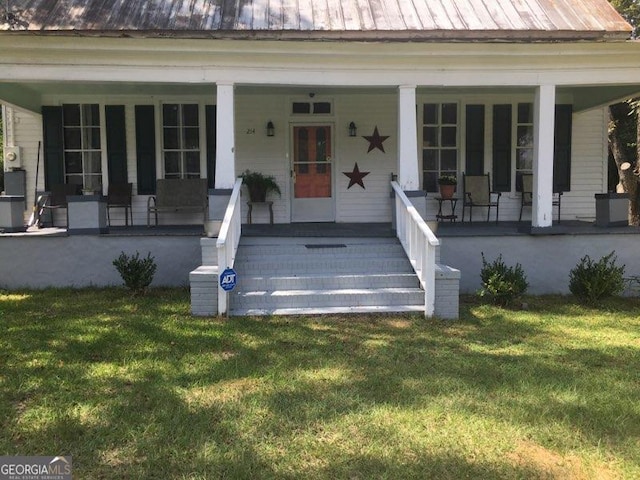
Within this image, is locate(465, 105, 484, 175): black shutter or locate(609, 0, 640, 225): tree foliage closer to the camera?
locate(465, 105, 484, 175): black shutter

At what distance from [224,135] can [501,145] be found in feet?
17.6

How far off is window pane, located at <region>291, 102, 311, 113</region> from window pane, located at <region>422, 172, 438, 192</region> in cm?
247

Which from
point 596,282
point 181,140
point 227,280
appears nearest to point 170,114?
point 181,140

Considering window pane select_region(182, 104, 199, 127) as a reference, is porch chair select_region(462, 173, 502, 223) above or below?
below

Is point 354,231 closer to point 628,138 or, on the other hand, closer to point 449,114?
point 449,114

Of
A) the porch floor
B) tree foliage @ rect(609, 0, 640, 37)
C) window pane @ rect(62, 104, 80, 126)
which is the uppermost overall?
tree foliage @ rect(609, 0, 640, 37)

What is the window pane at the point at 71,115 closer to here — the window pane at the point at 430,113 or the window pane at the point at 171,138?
the window pane at the point at 171,138

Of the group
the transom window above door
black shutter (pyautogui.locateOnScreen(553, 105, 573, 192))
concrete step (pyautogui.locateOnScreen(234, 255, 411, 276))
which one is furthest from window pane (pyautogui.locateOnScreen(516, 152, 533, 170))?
concrete step (pyautogui.locateOnScreen(234, 255, 411, 276))

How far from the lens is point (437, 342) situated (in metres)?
5.27

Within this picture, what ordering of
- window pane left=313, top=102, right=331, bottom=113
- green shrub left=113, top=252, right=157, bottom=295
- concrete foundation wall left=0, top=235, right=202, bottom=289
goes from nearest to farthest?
1. green shrub left=113, top=252, right=157, bottom=295
2. concrete foundation wall left=0, top=235, right=202, bottom=289
3. window pane left=313, top=102, right=331, bottom=113

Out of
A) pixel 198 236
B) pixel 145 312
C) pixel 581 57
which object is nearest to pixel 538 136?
pixel 581 57

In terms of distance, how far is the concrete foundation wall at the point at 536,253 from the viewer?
7.79 m

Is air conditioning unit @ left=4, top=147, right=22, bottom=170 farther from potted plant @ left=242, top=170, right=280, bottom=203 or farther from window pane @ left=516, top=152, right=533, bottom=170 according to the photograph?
window pane @ left=516, top=152, right=533, bottom=170

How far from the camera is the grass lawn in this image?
3014 mm
